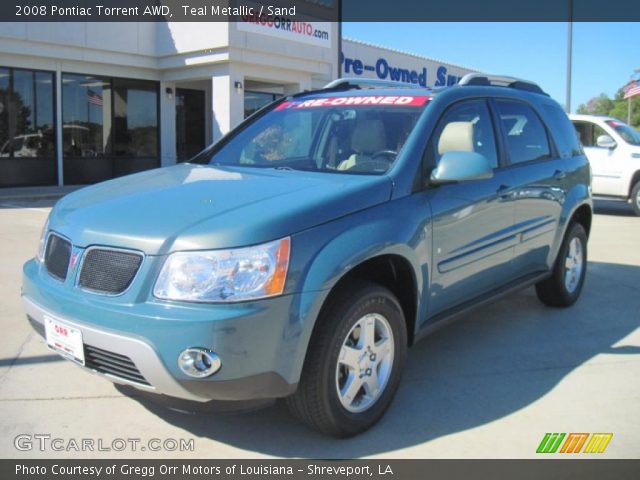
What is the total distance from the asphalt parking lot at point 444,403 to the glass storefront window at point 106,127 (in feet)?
38.8

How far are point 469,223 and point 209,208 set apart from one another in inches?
69.4

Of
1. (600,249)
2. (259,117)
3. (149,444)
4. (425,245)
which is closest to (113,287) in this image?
(149,444)

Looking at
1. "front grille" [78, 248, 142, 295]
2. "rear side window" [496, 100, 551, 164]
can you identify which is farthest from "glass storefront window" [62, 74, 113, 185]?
"front grille" [78, 248, 142, 295]

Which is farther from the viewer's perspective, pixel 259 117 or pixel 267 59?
pixel 267 59

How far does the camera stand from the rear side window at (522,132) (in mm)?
4745

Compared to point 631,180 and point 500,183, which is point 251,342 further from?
point 631,180

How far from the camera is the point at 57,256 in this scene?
3289 millimetres

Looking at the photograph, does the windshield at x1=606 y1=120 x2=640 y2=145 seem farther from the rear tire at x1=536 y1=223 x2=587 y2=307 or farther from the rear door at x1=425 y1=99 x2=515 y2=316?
the rear door at x1=425 y1=99 x2=515 y2=316

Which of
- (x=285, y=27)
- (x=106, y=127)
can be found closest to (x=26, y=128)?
(x=106, y=127)

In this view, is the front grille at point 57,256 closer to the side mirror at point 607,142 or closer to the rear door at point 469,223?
the rear door at point 469,223

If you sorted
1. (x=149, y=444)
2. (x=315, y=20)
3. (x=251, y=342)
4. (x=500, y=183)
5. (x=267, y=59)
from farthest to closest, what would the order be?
1. (x=315, y=20)
2. (x=267, y=59)
3. (x=500, y=183)
4. (x=149, y=444)
5. (x=251, y=342)

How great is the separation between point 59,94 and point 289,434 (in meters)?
14.6

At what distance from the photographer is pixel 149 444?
3.24m

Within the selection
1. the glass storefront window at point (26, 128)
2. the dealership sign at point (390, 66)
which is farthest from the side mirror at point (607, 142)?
the glass storefront window at point (26, 128)
